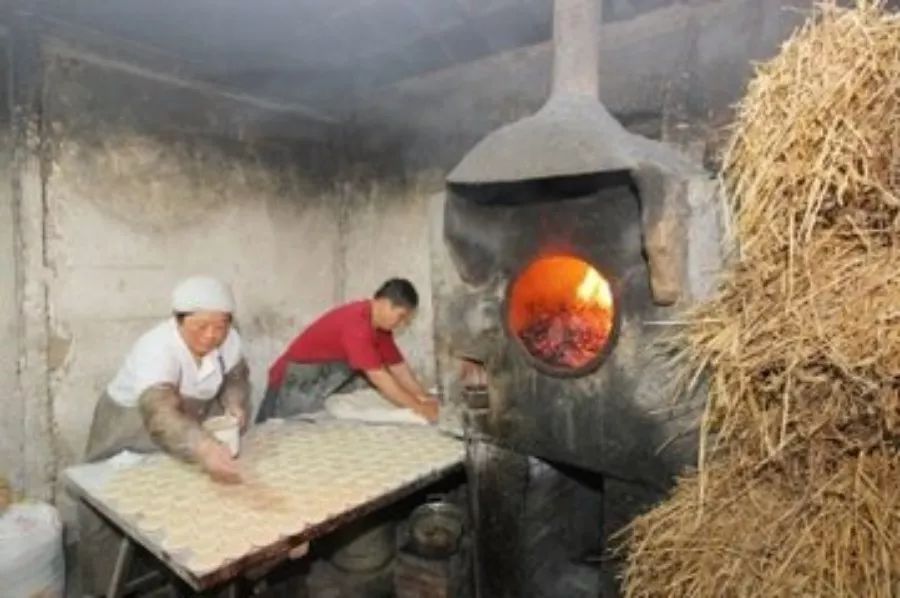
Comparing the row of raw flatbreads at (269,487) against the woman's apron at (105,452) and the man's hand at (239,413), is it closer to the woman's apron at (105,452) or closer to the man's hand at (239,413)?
the man's hand at (239,413)

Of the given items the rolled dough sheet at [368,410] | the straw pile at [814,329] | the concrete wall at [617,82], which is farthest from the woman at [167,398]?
the concrete wall at [617,82]

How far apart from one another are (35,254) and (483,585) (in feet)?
10.7

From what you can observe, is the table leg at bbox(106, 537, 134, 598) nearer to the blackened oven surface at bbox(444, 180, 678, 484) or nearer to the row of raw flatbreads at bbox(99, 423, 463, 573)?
the row of raw flatbreads at bbox(99, 423, 463, 573)

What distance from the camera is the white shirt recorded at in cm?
312

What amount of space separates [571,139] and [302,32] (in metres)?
2.10

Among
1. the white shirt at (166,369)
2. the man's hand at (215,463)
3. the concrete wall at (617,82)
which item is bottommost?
the man's hand at (215,463)

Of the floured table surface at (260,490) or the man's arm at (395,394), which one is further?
the man's arm at (395,394)

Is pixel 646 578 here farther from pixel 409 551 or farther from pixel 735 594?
pixel 409 551

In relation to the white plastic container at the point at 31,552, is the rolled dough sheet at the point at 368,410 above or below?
above

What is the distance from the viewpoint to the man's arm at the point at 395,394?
4.02 metres

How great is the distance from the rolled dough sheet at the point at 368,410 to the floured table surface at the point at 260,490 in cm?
19

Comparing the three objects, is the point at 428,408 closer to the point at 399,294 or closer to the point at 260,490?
the point at 399,294

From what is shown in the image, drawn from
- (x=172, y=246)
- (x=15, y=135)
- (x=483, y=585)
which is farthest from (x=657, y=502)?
(x=15, y=135)

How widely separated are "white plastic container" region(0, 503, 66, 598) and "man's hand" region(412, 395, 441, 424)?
6.77 feet
